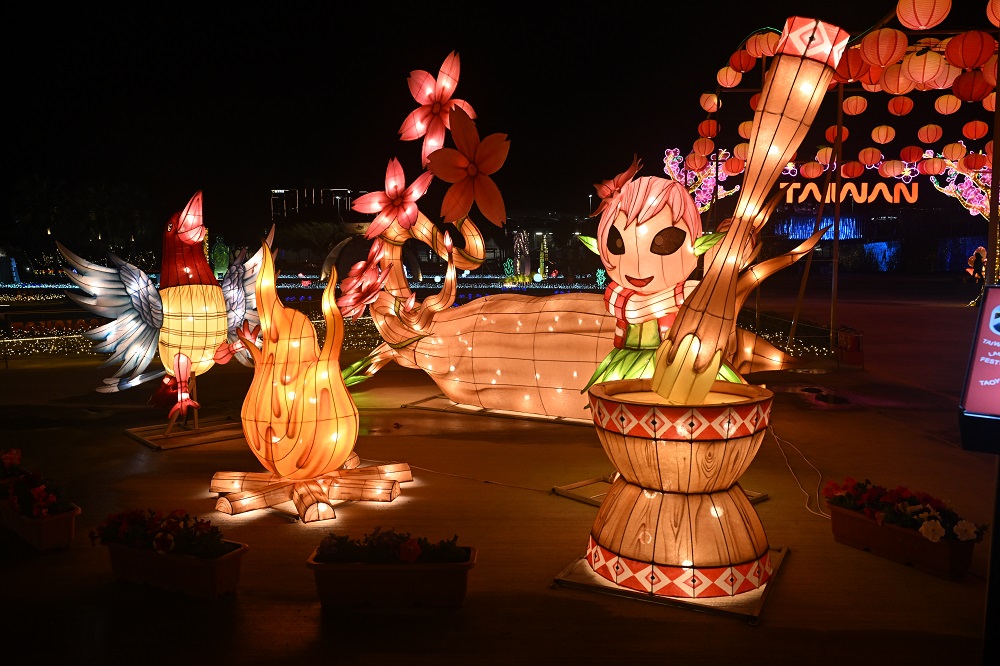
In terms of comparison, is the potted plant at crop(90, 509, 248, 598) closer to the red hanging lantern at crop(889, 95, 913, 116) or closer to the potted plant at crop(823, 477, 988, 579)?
the potted plant at crop(823, 477, 988, 579)

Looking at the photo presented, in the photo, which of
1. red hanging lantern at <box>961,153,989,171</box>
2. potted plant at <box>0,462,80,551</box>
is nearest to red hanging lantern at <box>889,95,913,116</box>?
red hanging lantern at <box>961,153,989,171</box>

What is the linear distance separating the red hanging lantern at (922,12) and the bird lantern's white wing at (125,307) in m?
8.63

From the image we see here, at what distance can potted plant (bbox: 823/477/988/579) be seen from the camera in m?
4.61

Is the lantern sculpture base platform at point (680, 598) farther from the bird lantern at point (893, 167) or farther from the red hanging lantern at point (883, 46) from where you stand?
the bird lantern at point (893, 167)

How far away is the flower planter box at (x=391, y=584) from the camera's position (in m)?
4.16

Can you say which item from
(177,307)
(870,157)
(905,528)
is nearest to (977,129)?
(870,157)

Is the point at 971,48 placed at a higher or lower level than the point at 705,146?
lower

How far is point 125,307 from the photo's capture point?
8.84 metres

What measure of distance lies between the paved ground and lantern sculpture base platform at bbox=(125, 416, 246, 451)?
0.15 metres

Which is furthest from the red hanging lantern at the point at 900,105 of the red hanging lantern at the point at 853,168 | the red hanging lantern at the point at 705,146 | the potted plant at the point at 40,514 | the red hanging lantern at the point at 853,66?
the potted plant at the point at 40,514

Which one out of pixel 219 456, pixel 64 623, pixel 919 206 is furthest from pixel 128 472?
pixel 919 206

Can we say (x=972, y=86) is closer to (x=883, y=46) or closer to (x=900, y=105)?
(x=883, y=46)

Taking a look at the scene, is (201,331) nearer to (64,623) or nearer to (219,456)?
(219,456)

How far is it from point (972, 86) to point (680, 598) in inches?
393
